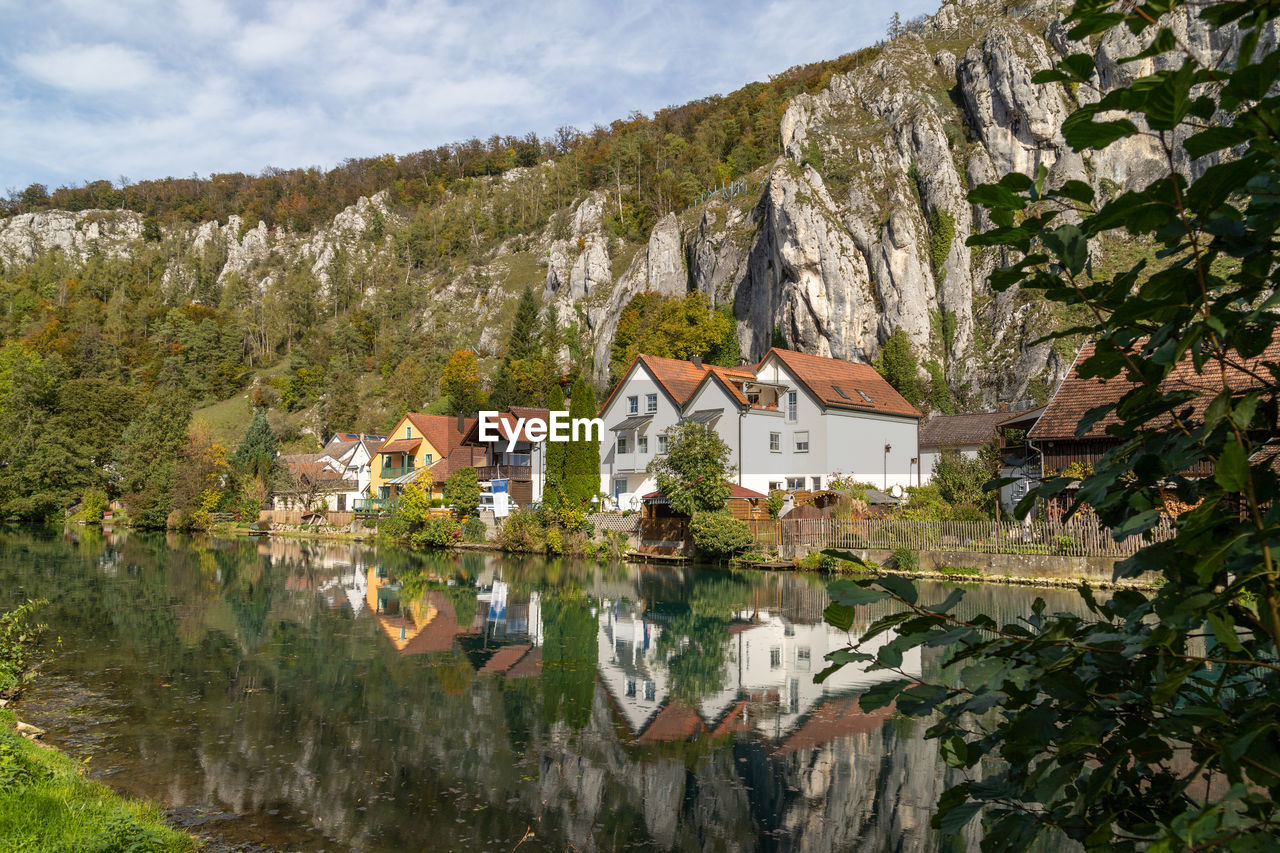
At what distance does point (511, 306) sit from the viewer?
110250 mm

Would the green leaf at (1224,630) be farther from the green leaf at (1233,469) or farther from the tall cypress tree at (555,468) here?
the tall cypress tree at (555,468)

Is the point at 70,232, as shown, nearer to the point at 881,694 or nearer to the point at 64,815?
the point at 64,815

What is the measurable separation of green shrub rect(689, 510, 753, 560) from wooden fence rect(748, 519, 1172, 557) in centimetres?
80

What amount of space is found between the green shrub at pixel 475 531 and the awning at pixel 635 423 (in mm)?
9862

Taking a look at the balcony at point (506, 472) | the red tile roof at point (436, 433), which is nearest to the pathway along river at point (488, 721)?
the balcony at point (506, 472)

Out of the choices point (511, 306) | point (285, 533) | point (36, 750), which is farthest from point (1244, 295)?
point (511, 306)

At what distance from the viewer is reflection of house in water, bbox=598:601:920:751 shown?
12.2 metres

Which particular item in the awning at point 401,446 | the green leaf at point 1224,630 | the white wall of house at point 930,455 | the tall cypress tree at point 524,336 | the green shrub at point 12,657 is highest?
the tall cypress tree at point 524,336

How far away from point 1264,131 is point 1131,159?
275 ft

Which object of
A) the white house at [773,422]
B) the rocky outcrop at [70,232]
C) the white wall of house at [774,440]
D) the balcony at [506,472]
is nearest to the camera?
the white wall of house at [774,440]

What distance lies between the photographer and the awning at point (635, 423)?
48.0 meters

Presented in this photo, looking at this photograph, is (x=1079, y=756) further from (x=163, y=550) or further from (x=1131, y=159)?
(x=1131, y=159)

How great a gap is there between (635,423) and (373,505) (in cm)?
2462

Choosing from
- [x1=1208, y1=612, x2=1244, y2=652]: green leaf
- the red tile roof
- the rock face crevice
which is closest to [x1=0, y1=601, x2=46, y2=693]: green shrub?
[x1=1208, y1=612, x2=1244, y2=652]: green leaf
